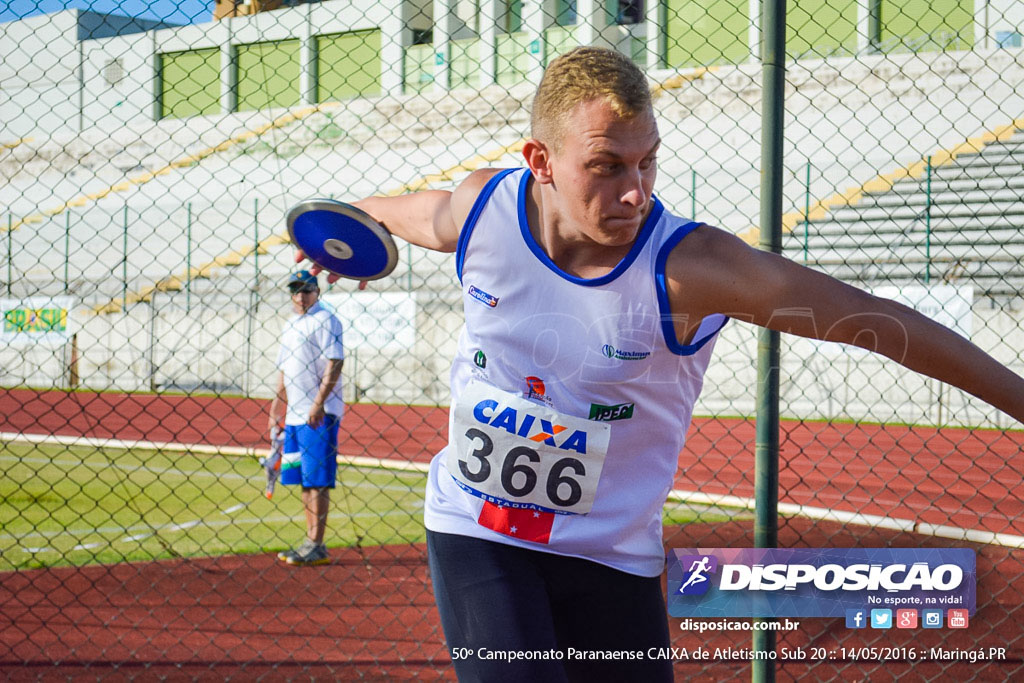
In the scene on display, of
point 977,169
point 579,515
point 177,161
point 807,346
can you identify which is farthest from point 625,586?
point 177,161

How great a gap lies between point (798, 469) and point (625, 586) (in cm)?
985

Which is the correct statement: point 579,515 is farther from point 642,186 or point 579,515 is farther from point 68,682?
point 68,682

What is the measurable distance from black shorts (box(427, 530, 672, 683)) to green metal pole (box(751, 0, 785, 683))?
1.03m

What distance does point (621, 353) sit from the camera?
2.14m

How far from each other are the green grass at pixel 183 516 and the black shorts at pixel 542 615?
349cm

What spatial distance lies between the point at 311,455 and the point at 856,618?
4021 millimetres

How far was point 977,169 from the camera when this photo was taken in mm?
15617

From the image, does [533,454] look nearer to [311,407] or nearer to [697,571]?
[697,571]

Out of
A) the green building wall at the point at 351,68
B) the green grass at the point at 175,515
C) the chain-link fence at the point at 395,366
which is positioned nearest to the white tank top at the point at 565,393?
the chain-link fence at the point at 395,366

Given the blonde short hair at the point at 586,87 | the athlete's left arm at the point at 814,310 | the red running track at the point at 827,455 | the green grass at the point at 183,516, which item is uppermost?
the blonde short hair at the point at 586,87

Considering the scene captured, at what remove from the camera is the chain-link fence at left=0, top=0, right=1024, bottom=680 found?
524 cm

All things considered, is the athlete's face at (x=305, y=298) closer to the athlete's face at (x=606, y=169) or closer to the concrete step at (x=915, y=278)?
the athlete's face at (x=606, y=169)

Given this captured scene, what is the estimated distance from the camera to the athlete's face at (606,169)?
6.53ft

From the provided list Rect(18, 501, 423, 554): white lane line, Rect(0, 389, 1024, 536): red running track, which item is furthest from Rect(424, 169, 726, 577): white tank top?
Rect(18, 501, 423, 554): white lane line
